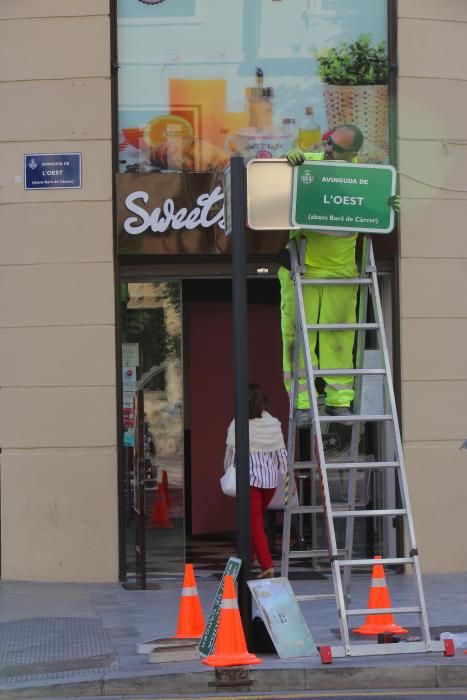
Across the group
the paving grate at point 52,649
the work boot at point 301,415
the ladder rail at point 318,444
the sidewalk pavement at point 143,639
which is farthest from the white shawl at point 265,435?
the ladder rail at point 318,444

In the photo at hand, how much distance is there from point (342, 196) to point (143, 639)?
3559 mm

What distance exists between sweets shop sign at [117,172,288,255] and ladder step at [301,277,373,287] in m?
3.31

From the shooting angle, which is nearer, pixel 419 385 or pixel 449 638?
pixel 449 638

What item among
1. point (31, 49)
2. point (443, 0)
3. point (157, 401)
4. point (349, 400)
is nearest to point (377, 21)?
point (443, 0)

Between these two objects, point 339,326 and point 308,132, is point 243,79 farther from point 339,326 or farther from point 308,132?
point 339,326

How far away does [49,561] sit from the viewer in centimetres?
1184

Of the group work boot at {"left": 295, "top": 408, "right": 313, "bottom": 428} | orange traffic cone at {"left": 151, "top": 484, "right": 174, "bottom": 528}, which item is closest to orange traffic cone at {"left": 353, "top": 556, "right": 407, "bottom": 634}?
work boot at {"left": 295, "top": 408, "right": 313, "bottom": 428}

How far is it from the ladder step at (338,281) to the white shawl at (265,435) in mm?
2799

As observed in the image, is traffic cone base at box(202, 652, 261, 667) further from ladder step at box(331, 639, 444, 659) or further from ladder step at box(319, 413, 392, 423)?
ladder step at box(319, 413, 392, 423)

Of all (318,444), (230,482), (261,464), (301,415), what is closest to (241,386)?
(318,444)

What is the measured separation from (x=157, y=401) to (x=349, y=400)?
13.9ft

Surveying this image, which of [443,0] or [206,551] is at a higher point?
[443,0]

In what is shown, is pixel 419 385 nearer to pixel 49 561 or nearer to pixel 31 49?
pixel 49 561

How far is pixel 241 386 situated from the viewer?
322 inches
